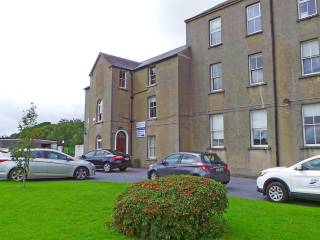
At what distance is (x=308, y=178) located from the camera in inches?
455

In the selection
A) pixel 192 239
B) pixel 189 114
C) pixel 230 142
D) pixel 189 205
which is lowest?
pixel 192 239

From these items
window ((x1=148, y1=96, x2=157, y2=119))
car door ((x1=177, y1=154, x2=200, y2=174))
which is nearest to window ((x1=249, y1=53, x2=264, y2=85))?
car door ((x1=177, y1=154, x2=200, y2=174))

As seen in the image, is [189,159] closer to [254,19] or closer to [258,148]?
[258,148]

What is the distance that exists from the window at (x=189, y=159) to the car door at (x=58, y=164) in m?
6.37

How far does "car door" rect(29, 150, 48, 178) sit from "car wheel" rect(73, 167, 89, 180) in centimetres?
159

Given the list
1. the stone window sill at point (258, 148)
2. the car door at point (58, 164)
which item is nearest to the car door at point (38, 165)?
the car door at point (58, 164)

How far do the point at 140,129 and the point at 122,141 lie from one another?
78.6 inches

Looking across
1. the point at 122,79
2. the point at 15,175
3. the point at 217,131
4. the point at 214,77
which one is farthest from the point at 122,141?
the point at 15,175

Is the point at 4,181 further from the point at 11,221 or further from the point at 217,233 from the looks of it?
the point at 217,233

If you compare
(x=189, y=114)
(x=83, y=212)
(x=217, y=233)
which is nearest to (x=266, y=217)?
(x=217, y=233)

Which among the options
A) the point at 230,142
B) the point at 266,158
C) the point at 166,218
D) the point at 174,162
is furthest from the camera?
the point at 230,142

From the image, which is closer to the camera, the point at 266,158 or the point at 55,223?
the point at 55,223

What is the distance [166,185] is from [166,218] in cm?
88

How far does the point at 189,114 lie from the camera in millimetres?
25734
